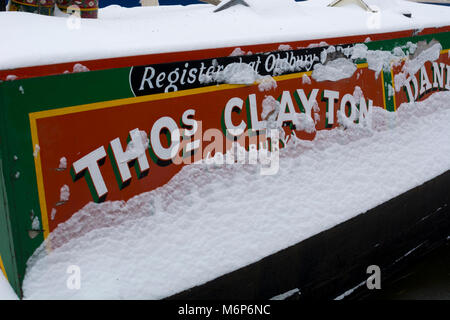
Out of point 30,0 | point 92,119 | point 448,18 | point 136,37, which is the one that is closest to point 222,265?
point 92,119

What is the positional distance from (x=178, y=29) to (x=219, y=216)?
0.79 meters

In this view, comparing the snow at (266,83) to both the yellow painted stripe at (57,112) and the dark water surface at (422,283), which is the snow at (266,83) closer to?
the yellow painted stripe at (57,112)

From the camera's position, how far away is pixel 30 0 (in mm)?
2193

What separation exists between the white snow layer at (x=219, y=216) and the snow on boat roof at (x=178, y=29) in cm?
41

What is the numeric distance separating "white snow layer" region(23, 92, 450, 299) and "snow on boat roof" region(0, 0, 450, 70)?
1.35 feet

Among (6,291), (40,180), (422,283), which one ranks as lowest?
(422,283)

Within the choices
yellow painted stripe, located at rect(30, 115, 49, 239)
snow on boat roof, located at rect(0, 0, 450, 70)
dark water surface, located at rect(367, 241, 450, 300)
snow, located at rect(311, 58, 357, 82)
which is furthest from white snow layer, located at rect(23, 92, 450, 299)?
dark water surface, located at rect(367, 241, 450, 300)

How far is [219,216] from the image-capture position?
1942 millimetres

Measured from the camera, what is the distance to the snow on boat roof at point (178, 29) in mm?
1532

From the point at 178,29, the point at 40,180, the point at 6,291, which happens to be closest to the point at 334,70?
the point at 178,29

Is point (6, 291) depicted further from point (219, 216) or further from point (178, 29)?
point (178, 29)

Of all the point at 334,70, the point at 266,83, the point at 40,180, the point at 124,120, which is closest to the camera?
the point at 40,180

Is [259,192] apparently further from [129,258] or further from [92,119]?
[92,119]

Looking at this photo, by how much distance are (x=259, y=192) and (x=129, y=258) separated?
0.65 m
